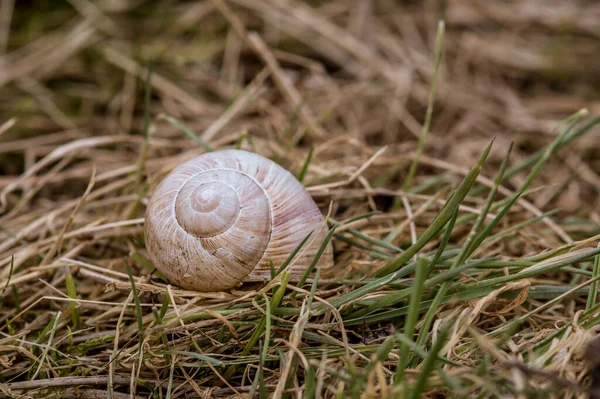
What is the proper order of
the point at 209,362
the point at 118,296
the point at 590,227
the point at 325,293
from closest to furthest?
the point at 209,362
the point at 325,293
the point at 118,296
the point at 590,227

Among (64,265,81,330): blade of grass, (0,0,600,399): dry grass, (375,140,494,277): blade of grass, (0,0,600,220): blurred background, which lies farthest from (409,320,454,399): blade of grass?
(0,0,600,220): blurred background

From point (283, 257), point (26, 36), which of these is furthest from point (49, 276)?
point (26, 36)

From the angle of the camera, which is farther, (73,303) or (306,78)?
(306,78)

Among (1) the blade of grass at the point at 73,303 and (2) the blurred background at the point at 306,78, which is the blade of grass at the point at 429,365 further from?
(2) the blurred background at the point at 306,78

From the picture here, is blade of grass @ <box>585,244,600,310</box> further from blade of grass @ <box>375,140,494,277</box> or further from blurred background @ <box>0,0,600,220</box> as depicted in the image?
blurred background @ <box>0,0,600,220</box>

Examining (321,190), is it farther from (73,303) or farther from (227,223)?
(73,303)

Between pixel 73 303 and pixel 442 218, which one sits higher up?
pixel 442 218

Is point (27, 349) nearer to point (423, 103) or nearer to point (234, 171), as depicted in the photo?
point (234, 171)

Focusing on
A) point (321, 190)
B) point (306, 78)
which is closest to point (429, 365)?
point (321, 190)
